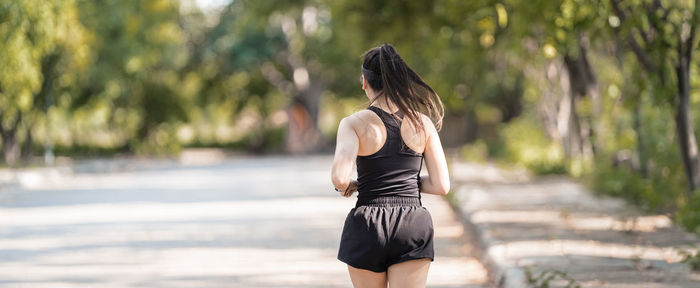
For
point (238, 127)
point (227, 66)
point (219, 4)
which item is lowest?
point (238, 127)

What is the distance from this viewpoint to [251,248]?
36.7 feet

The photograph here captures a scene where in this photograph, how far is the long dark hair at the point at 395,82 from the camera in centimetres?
451

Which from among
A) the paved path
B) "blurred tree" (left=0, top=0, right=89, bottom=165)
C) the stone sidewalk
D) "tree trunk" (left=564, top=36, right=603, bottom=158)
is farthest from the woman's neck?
"blurred tree" (left=0, top=0, right=89, bottom=165)

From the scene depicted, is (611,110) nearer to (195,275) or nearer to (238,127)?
(195,275)

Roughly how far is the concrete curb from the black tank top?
10.9ft

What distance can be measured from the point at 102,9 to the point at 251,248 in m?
26.7

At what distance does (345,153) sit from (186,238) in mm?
8172

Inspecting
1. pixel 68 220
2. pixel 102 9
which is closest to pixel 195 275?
pixel 68 220

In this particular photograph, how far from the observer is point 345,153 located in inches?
174

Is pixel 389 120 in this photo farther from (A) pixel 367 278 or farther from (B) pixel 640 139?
(B) pixel 640 139

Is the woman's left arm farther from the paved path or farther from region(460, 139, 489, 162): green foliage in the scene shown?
region(460, 139, 489, 162): green foliage

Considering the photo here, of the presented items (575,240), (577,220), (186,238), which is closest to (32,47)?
(186,238)

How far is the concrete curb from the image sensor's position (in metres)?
8.04

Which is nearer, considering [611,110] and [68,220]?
[68,220]
